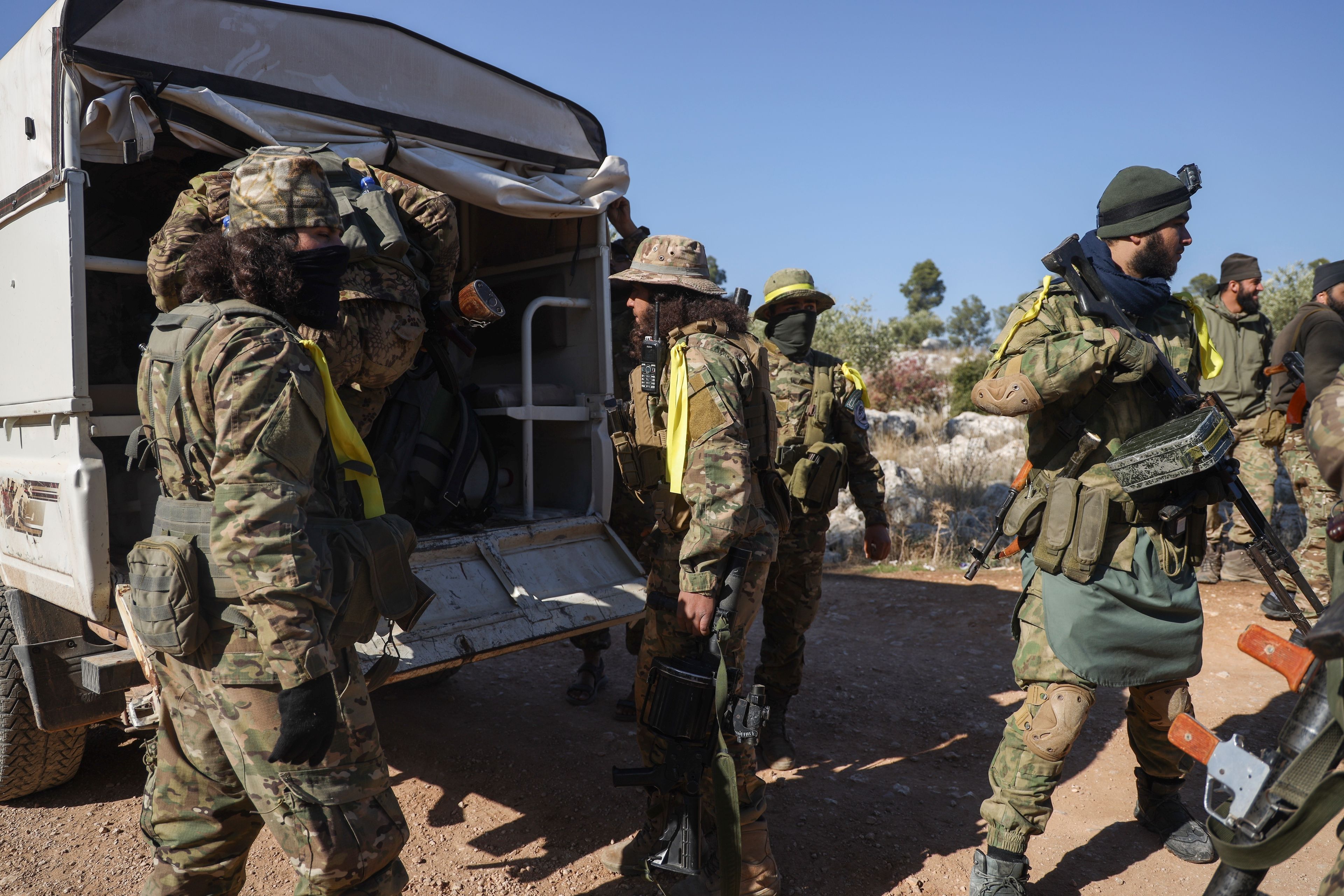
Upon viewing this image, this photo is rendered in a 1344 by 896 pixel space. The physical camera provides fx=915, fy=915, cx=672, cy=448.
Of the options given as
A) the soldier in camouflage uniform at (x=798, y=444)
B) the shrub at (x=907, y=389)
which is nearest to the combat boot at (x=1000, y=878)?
the soldier in camouflage uniform at (x=798, y=444)

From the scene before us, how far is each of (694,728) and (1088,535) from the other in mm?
1302

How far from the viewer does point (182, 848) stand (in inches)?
82.7

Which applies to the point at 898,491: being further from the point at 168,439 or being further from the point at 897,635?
the point at 168,439

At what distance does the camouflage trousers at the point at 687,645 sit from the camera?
2.75 metres

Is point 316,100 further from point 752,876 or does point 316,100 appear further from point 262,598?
point 752,876

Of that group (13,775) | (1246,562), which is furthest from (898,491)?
(13,775)

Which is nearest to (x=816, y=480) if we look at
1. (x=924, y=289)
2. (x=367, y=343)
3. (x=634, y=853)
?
(x=634, y=853)

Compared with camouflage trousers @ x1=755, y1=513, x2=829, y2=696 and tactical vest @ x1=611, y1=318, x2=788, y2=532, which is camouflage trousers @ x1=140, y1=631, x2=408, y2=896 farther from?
camouflage trousers @ x1=755, y1=513, x2=829, y2=696

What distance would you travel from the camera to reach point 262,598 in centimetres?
186

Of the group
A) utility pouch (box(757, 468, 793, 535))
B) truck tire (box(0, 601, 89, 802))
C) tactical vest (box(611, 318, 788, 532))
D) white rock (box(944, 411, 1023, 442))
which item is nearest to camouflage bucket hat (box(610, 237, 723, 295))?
tactical vest (box(611, 318, 788, 532))

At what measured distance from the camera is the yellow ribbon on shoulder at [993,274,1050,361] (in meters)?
2.96

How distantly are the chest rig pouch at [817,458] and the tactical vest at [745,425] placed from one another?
3.14ft

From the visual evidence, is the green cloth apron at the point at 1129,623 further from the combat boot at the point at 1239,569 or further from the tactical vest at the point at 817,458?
the combat boot at the point at 1239,569

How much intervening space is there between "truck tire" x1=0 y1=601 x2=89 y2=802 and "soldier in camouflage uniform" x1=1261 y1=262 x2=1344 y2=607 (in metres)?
4.72
